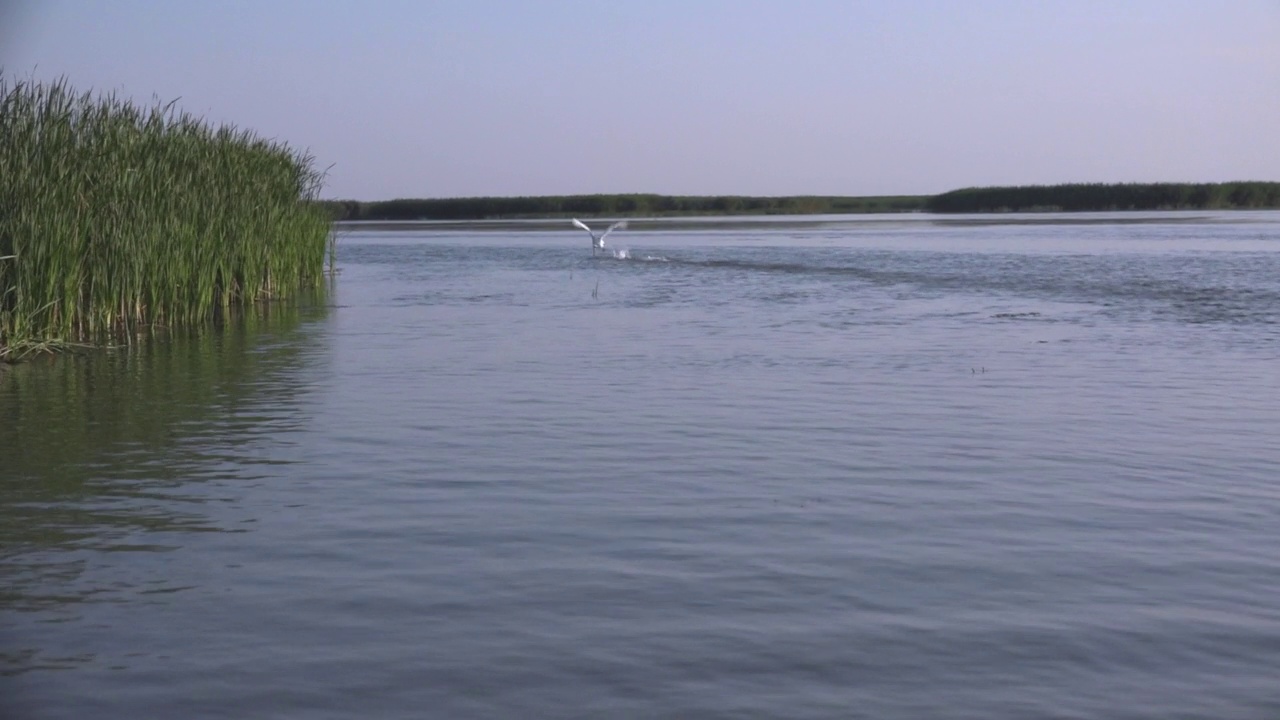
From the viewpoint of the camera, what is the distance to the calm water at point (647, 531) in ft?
14.6

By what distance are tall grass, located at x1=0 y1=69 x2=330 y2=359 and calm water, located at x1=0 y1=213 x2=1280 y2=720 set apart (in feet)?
2.25

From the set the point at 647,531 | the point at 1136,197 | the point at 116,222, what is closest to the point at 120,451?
the point at 647,531

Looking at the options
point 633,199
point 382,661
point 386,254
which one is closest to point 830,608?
point 382,661

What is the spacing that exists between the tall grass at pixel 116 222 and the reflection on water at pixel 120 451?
21.9 inches

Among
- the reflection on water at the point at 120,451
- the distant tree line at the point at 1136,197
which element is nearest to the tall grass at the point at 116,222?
the reflection on water at the point at 120,451

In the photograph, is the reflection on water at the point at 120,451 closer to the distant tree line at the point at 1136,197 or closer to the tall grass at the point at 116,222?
the tall grass at the point at 116,222

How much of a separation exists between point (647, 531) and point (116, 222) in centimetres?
986

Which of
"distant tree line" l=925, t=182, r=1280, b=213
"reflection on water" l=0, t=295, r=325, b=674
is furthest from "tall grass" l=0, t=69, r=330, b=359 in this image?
"distant tree line" l=925, t=182, r=1280, b=213

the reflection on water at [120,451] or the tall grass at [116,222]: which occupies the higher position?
the tall grass at [116,222]

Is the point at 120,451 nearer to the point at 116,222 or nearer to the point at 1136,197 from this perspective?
the point at 116,222

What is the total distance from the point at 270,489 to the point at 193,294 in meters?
10.1

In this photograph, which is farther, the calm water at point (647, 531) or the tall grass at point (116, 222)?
the tall grass at point (116, 222)

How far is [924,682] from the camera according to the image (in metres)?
4.42

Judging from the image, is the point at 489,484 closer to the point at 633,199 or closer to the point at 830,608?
the point at 830,608
